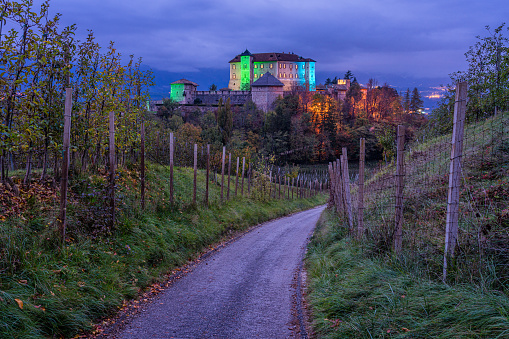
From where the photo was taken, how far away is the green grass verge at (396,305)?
10.7ft

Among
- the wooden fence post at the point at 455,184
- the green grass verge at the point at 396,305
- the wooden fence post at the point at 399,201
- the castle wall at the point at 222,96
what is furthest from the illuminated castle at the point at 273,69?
the wooden fence post at the point at 455,184

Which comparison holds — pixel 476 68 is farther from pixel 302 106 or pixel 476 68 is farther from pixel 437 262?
pixel 302 106

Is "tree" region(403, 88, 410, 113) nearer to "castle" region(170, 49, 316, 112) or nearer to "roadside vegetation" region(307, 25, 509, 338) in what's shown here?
"castle" region(170, 49, 316, 112)

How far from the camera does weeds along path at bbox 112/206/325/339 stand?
4.95 metres

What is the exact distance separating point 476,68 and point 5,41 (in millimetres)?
32011

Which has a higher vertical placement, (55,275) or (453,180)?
(453,180)

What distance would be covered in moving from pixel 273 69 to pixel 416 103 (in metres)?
44.2

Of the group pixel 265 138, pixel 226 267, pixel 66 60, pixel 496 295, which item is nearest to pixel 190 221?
pixel 226 267

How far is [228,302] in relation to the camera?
20.0 feet

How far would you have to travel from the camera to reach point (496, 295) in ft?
12.1

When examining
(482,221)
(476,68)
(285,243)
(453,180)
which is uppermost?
(476,68)

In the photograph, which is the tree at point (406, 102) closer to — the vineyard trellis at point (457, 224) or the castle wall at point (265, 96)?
the castle wall at point (265, 96)

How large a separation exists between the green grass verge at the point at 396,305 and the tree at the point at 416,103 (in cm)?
9586

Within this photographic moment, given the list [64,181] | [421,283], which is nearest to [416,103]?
[421,283]
